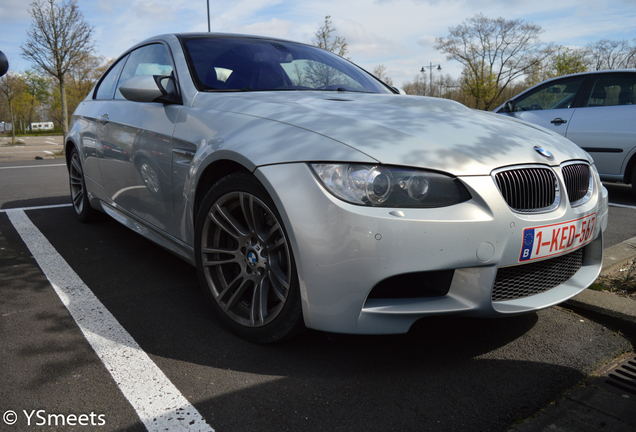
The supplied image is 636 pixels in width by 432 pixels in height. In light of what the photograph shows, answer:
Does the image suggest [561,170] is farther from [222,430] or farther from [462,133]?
[222,430]

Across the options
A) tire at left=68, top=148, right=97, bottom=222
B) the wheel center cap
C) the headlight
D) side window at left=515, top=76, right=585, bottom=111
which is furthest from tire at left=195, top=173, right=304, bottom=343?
side window at left=515, top=76, right=585, bottom=111

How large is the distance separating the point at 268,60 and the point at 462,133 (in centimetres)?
156

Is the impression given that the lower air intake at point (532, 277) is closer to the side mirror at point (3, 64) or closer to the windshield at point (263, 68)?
the windshield at point (263, 68)

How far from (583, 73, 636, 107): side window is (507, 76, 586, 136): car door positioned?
0.20m

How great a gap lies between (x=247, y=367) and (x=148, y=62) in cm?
243

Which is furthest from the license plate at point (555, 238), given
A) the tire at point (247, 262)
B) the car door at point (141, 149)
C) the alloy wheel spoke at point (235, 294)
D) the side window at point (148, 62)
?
the side window at point (148, 62)

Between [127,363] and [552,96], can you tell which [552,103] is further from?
[127,363]

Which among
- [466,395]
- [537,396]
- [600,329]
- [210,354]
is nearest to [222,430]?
[210,354]

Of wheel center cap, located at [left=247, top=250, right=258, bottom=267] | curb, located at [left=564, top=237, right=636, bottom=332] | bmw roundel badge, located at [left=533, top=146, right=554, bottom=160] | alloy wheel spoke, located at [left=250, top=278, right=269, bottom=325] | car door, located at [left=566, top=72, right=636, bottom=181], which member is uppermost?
car door, located at [left=566, top=72, right=636, bottom=181]

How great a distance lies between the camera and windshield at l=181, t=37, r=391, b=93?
2.96 m

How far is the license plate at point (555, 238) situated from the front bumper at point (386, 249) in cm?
4

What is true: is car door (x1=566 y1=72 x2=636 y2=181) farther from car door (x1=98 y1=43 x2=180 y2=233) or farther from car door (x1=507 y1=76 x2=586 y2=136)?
car door (x1=98 y1=43 x2=180 y2=233)

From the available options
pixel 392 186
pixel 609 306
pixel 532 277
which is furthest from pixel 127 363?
pixel 609 306

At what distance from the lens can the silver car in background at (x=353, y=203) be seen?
1.90 m
